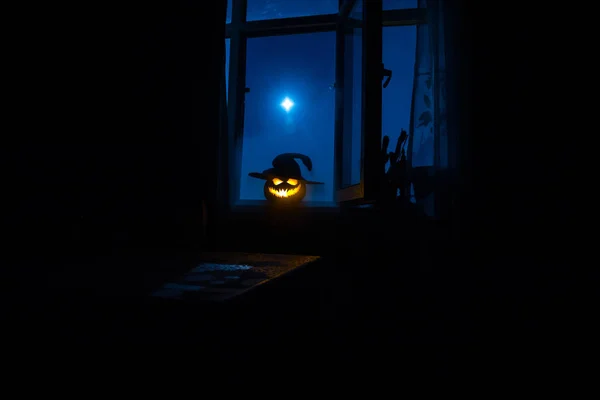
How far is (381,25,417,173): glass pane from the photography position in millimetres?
1899

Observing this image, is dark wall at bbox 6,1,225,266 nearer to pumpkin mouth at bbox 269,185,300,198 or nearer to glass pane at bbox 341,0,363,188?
pumpkin mouth at bbox 269,185,300,198

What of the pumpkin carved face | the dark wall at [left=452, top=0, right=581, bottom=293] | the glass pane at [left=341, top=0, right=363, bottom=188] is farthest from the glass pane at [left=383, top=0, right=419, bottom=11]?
the pumpkin carved face

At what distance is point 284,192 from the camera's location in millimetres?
1978

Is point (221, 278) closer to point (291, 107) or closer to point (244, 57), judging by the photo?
point (291, 107)

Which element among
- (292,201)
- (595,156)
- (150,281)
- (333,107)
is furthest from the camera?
(333,107)

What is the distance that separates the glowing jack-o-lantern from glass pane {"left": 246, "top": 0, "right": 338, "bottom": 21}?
2.80 feet

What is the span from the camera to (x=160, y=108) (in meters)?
1.73

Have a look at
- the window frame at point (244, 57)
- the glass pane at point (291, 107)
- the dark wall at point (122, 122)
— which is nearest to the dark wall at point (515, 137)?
the window frame at point (244, 57)

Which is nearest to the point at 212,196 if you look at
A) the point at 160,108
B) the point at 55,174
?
the point at 160,108

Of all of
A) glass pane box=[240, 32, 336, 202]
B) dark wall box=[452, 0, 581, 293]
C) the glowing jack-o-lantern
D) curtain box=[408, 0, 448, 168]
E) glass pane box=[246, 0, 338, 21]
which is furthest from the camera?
glass pane box=[246, 0, 338, 21]

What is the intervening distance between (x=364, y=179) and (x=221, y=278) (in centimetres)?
71

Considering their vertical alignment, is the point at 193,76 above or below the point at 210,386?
above

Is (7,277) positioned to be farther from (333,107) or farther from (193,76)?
(333,107)

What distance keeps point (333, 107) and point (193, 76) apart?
0.73 meters
